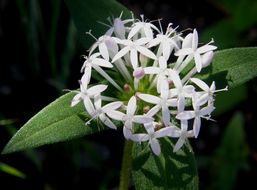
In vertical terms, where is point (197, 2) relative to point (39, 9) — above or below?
above

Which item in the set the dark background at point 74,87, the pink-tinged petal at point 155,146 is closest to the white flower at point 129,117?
the pink-tinged petal at point 155,146

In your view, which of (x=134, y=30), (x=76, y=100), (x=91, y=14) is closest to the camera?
(x=76, y=100)

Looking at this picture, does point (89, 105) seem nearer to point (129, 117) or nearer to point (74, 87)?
point (129, 117)

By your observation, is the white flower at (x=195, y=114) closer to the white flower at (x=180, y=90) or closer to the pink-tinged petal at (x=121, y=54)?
the white flower at (x=180, y=90)

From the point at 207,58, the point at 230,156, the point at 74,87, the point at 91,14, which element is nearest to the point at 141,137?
the point at 207,58

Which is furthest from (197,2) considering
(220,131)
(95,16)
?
(95,16)

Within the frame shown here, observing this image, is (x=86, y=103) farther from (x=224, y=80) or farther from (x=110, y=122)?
(x=224, y=80)
